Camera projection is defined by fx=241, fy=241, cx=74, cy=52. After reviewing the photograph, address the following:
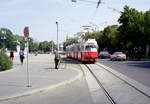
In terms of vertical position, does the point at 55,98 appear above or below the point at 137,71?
below

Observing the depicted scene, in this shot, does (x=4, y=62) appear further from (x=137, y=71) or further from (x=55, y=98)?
(x=55, y=98)

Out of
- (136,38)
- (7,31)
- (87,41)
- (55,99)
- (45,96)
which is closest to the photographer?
(55,99)

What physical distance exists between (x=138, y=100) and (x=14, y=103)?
172 inches

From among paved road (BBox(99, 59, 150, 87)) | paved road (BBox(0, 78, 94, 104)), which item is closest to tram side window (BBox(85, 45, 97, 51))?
paved road (BBox(99, 59, 150, 87))

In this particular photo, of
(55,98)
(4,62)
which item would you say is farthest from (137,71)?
(55,98)

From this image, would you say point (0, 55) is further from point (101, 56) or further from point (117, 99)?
point (101, 56)

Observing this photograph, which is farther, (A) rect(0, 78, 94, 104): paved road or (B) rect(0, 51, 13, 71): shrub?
(B) rect(0, 51, 13, 71): shrub

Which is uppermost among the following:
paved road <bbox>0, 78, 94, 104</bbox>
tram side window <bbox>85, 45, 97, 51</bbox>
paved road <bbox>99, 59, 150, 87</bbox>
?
tram side window <bbox>85, 45, 97, 51</bbox>

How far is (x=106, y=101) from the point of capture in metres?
8.62

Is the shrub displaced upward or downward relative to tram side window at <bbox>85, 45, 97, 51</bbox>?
downward

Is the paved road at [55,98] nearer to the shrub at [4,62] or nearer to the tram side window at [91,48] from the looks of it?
the shrub at [4,62]

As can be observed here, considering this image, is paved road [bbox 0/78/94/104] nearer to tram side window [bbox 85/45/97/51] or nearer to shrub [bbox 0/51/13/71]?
shrub [bbox 0/51/13/71]

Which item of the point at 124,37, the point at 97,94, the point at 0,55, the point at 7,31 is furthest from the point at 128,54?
the point at 7,31

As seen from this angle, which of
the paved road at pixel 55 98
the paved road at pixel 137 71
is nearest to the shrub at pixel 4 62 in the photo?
the paved road at pixel 137 71
